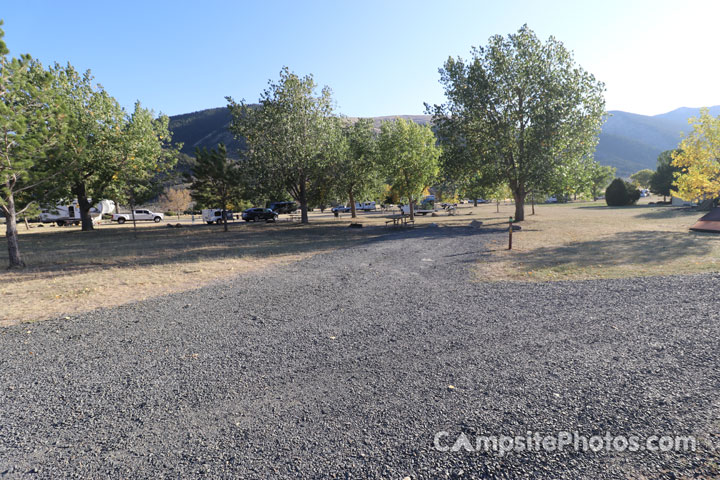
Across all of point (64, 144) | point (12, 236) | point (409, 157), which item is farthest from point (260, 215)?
point (12, 236)

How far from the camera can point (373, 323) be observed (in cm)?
Result: 630

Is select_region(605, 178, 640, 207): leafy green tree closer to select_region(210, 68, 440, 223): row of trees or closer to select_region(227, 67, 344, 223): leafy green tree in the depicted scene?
select_region(210, 68, 440, 223): row of trees

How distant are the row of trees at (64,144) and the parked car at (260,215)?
37.6 feet

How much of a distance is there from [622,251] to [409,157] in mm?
23122

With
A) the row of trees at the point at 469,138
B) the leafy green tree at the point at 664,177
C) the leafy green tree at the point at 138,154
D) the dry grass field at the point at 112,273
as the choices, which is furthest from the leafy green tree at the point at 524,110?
the leafy green tree at the point at 664,177

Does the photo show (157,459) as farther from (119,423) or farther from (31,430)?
(31,430)

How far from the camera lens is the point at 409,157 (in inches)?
1344

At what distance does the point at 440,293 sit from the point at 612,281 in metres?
4.48

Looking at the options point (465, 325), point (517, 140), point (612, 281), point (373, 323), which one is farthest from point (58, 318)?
point (517, 140)

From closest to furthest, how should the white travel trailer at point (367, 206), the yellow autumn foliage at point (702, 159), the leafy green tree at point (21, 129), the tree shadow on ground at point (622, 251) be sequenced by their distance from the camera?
the leafy green tree at point (21, 129) → the tree shadow on ground at point (622, 251) → the yellow autumn foliage at point (702, 159) → the white travel trailer at point (367, 206)

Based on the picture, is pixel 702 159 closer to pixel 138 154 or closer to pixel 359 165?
pixel 359 165

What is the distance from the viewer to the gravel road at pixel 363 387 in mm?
2959

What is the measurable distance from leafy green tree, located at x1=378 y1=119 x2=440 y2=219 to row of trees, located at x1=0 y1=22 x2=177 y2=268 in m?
20.8

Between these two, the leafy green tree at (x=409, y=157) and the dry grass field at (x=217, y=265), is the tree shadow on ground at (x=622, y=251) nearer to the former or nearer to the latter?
the dry grass field at (x=217, y=265)
